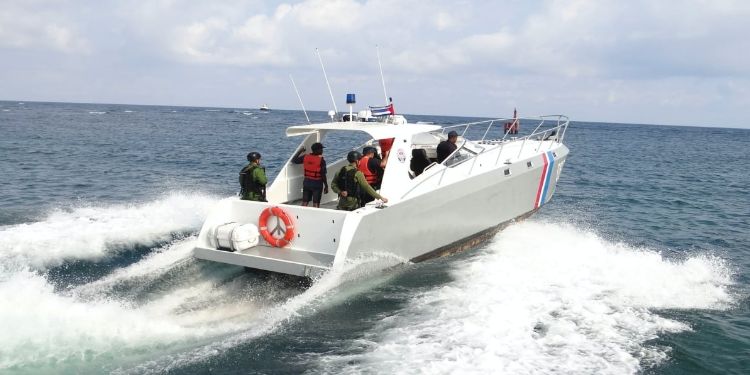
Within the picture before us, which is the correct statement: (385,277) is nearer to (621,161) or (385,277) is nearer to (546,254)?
(546,254)

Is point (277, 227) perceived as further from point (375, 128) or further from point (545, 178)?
point (545, 178)

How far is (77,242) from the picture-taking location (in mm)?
8602

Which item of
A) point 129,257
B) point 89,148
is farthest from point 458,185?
point 89,148

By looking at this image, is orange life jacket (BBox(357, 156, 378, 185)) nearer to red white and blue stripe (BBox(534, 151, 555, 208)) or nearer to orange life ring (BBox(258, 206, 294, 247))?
orange life ring (BBox(258, 206, 294, 247))

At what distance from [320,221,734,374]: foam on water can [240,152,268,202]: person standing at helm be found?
258 centimetres

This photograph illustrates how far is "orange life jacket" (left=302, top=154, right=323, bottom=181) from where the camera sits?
811 cm

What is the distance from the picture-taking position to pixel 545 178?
10.4 meters

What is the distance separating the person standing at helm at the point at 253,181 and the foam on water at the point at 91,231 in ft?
7.36

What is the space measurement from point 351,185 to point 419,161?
1824 millimetres

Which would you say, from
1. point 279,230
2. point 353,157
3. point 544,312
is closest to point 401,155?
point 353,157

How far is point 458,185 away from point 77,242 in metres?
5.55

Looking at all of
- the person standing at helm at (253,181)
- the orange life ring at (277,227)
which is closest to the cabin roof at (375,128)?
the person standing at helm at (253,181)

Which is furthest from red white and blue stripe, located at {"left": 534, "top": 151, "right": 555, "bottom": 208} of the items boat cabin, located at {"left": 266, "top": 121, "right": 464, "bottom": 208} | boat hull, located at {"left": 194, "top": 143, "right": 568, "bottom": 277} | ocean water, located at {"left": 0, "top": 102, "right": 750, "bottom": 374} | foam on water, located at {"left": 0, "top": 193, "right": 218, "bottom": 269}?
foam on water, located at {"left": 0, "top": 193, "right": 218, "bottom": 269}

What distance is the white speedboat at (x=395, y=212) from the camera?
7023 mm
